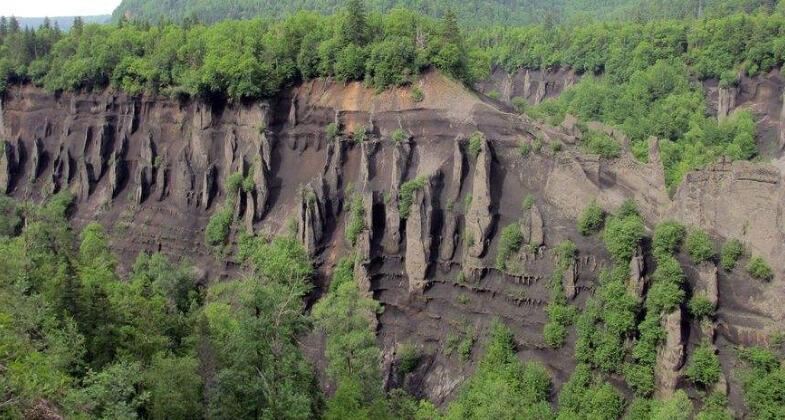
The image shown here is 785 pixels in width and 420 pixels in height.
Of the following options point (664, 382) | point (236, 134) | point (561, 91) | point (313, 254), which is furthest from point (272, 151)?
point (561, 91)

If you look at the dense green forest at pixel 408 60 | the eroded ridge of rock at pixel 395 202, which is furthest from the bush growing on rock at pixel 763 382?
the eroded ridge of rock at pixel 395 202

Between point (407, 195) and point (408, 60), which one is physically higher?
point (408, 60)

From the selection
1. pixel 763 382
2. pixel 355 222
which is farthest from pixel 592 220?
pixel 355 222

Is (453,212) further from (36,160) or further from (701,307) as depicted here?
(36,160)

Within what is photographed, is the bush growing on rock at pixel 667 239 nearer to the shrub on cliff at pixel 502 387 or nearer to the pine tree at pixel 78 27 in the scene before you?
the shrub on cliff at pixel 502 387

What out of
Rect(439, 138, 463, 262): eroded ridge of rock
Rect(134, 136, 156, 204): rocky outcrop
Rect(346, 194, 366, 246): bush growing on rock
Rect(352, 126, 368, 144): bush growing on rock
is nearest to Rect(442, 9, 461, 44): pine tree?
Rect(352, 126, 368, 144): bush growing on rock

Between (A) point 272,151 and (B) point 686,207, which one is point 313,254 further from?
(B) point 686,207
